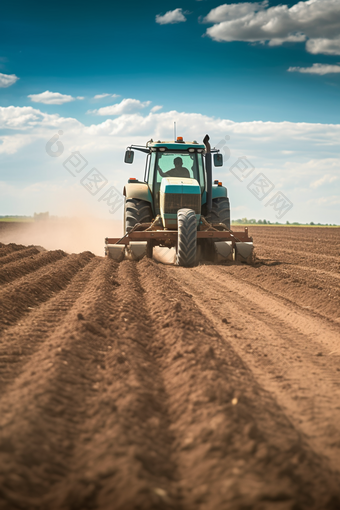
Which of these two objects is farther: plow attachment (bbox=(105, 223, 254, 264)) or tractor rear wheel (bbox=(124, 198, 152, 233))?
tractor rear wheel (bbox=(124, 198, 152, 233))

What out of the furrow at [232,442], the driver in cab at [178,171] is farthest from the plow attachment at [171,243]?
the furrow at [232,442]

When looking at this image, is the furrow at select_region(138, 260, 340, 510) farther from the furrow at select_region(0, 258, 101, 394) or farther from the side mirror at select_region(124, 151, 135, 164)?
the side mirror at select_region(124, 151, 135, 164)

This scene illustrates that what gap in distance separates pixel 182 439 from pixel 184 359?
4.47 ft

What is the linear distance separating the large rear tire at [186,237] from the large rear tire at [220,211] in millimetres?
1982

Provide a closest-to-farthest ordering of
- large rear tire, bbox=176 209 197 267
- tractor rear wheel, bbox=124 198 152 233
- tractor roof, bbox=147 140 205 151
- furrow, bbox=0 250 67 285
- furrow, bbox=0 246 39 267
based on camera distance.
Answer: furrow, bbox=0 250 67 285 < large rear tire, bbox=176 209 197 267 < tractor roof, bbox=147 140 205 151 < tractor rear wheel, bbox=124 198 152 233 < furrow, bbox=0 246 39 267

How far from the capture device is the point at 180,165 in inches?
488

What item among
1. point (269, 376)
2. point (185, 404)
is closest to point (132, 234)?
point (269, 376)

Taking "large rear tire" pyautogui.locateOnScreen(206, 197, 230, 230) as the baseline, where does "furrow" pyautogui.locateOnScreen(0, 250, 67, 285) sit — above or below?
below

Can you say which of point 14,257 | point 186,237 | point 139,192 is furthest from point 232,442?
point 14,257

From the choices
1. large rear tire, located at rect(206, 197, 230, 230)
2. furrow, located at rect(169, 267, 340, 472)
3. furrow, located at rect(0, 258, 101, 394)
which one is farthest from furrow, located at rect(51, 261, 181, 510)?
large rear tire, located at rect(206, 197, 230, 230)

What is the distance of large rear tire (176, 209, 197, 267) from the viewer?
1069cm

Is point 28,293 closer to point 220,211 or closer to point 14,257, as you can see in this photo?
point 14,257

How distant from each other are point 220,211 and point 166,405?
9847 millimetres

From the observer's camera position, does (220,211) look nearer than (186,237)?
No
